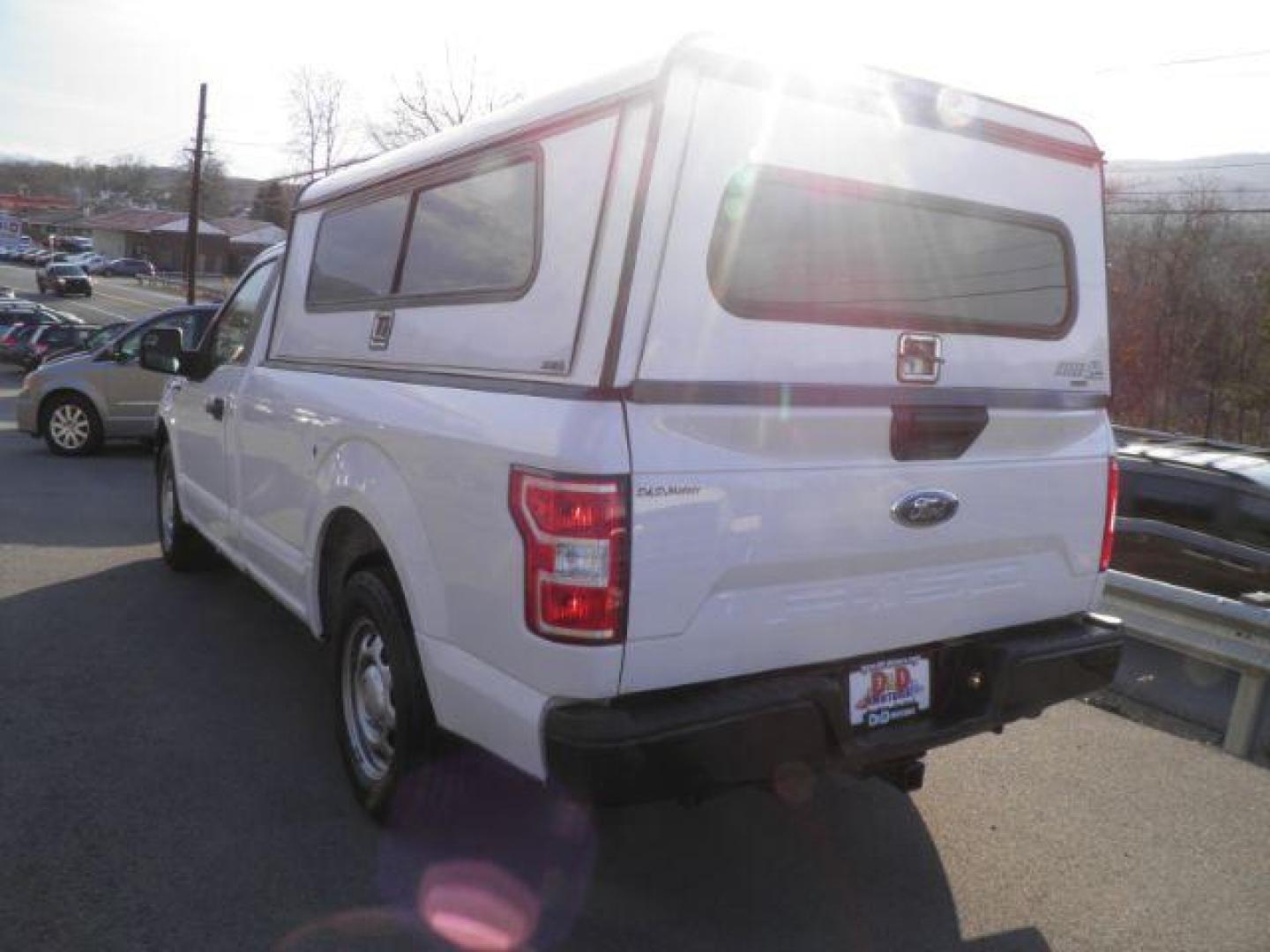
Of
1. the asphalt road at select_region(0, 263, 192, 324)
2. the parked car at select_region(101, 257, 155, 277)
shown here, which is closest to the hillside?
the asphalt road at select_region(0, 263, 192, 324)

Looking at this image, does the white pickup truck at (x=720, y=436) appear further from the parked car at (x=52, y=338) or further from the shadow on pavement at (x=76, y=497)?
the parked car at (x=52, y=338)

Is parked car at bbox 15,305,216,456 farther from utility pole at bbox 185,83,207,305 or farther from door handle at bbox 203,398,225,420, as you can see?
utility pole at bbox 185,83,207,305

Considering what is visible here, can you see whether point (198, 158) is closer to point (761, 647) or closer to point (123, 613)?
point (123, 613)

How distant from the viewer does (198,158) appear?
38688mm

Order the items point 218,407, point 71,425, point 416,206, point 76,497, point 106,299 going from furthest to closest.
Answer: point 106,299 < point 71,425 < point 76,497 < point 218,407 < point 416,206

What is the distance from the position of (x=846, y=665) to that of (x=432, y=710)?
123cm

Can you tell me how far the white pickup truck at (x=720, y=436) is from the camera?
8.38ft

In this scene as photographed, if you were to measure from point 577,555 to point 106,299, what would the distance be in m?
59.2

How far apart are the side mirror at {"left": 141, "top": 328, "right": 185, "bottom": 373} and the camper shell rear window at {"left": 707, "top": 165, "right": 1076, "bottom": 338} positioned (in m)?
3.87

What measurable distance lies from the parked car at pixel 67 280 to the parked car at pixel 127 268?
21.8 meters

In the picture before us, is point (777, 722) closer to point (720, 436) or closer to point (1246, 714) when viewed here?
point (720, 436)

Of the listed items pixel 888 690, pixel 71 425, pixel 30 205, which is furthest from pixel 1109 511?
pixel 30 205

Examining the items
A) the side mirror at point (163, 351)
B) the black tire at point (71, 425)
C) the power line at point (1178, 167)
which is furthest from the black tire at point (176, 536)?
the power line at point (1178, 167)

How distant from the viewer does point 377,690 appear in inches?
139
